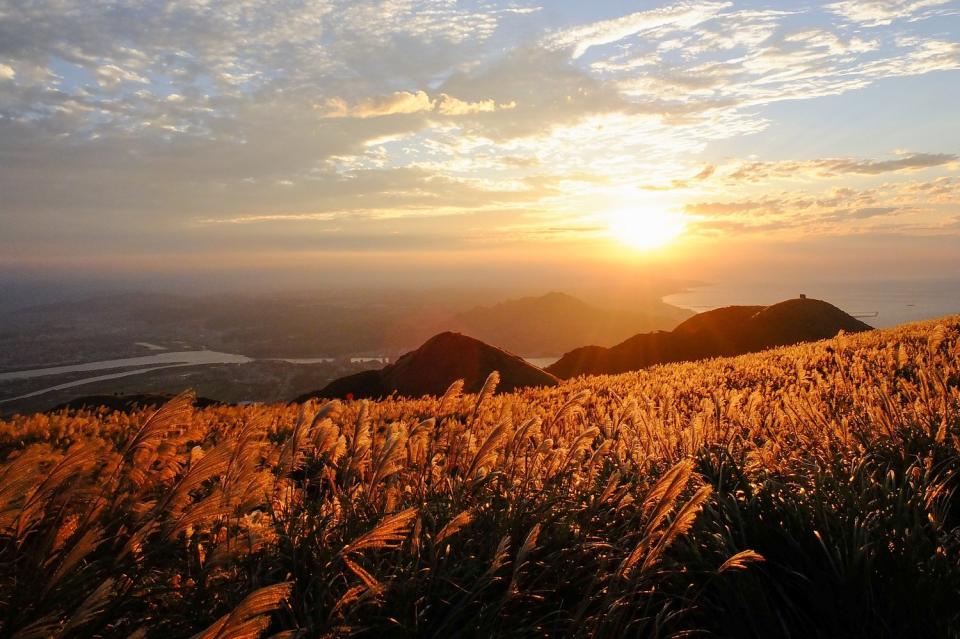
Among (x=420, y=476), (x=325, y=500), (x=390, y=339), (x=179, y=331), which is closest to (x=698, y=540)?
(x=420, y=476)

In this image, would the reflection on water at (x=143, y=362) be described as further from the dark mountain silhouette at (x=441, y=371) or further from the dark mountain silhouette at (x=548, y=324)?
the dark mountain silhouette at (x=441, y=371)

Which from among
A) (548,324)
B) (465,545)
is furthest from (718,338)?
(548,324)

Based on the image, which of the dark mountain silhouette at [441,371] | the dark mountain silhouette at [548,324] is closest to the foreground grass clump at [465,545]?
the dark mountain silhouette at [441,371]

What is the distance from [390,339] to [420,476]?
132 meters

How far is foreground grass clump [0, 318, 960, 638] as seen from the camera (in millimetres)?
2092

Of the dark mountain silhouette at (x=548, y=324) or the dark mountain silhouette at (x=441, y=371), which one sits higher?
the dark mountain silhouette at (x=441, y=371)

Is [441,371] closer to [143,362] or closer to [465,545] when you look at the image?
[465,545]

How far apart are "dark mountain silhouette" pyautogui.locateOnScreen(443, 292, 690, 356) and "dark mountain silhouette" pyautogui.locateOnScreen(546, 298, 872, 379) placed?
77654 millimetres

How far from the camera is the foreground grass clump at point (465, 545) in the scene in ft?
6.86

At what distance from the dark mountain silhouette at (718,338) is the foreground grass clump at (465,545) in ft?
100

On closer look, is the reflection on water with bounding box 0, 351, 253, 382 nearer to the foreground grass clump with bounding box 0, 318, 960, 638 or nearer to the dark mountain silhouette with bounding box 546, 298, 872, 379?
the dark mountain silhouette with bounding box 546, 298, 872, 379

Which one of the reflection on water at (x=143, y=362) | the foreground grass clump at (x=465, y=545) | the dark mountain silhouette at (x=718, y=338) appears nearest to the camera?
the foreground grass clump at (x=465, y=545)

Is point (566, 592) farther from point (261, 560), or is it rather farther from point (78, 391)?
point (78, 391)

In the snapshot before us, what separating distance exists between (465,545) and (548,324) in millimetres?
137089
